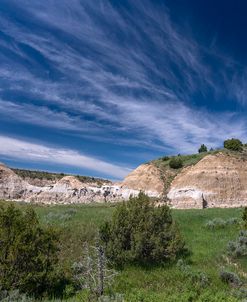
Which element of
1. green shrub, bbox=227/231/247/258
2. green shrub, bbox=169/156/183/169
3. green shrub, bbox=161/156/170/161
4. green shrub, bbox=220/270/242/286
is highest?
green shrub, bbox=161/156/170/161

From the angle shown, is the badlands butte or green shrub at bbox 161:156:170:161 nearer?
the badlands butte

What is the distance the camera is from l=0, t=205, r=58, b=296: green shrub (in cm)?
941

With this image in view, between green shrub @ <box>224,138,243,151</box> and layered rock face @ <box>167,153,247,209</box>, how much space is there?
19.7ft

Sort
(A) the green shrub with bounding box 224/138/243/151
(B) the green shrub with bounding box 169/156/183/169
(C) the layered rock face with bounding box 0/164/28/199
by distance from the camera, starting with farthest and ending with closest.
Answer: (A) the green shrub with bounding box 224/138/243/151 < (B) the green shrub with bounding box 169/156/183/169 < (C) the layered rock face with bounding box 0/164/28/199

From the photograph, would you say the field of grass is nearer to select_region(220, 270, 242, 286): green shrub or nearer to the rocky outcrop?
select_region(220, 270, 242, 286): green shrub

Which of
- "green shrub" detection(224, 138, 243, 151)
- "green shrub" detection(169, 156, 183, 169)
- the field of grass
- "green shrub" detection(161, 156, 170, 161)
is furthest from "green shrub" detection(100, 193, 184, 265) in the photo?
"green shrub" detection(161, 156, 170, 161)

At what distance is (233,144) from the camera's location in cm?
5644

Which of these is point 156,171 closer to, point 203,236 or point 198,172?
point 198,172

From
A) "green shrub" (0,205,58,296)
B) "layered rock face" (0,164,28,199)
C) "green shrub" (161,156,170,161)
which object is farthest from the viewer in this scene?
"green shrub" (161,156,170,161)

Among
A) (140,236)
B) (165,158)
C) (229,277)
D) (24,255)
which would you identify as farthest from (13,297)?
(165,158)

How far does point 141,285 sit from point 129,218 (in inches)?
125

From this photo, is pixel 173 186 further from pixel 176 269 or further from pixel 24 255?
pixel 24 255

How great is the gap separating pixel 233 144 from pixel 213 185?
525 inches

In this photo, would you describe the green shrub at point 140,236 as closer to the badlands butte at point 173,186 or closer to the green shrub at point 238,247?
the green shrub at point 238,247
